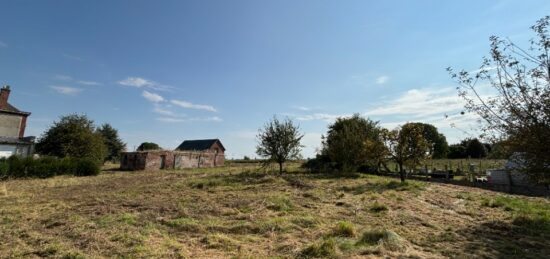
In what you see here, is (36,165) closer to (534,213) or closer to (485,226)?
(485,226)

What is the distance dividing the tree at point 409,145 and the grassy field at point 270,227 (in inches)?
256

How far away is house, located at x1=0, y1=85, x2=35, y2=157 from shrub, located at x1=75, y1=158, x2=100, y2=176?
34.5 feet

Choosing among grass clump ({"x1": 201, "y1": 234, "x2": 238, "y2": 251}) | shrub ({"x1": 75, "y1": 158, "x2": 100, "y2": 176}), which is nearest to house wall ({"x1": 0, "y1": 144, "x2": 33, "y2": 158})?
shrub ({"x1": 75, "y1": 158, "x2": 100, "y2": 176})

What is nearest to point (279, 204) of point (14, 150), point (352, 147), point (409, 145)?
point (409, 145)

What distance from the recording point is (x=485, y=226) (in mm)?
8273

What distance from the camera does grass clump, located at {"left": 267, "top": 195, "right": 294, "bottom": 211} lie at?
9.57 metres

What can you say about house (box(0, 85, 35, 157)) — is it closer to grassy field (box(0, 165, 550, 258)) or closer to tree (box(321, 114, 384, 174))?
grassy field (box(0, 165, 550, 258))

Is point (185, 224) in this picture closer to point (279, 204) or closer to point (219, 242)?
point (219, 242)

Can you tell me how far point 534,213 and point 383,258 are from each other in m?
7.78

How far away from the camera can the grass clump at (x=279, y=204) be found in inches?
377

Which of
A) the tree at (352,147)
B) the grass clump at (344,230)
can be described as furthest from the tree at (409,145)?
the grass clump at (344,230)

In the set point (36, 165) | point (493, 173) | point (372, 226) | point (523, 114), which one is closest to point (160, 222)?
point (372, 226)

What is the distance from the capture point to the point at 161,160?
A: 3509 cm

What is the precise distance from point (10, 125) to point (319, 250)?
3945 cm
